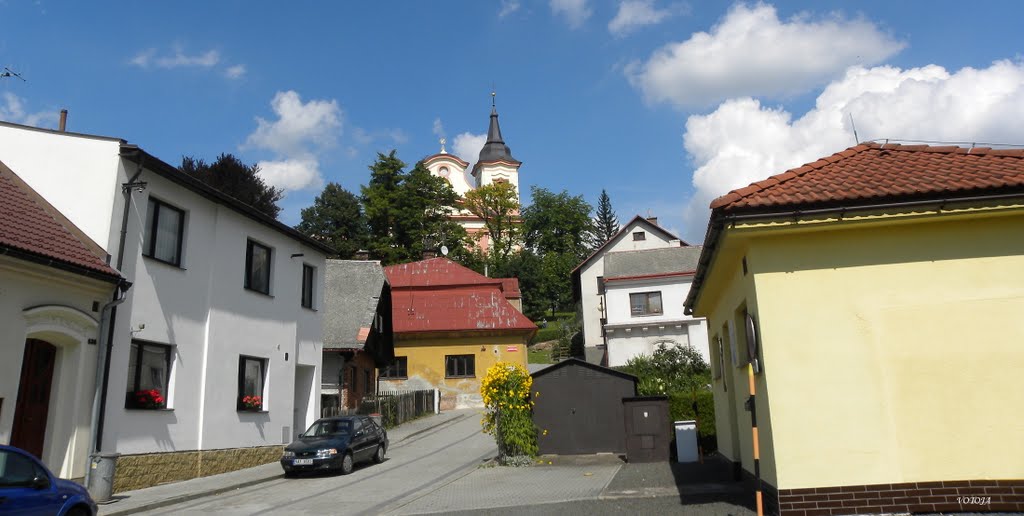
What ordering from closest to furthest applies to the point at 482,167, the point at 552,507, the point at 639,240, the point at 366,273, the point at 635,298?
the point at 552,507 → the point at 366,273 → the point at 635,298 → the point at 639,240 → the point at 482,167

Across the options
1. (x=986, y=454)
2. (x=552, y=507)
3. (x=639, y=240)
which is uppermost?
(x=639, y=240)

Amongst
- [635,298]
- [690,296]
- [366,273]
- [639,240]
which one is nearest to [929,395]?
[690,296]

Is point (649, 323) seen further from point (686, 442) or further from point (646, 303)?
point (686, 442)

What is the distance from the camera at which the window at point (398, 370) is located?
1526 inches

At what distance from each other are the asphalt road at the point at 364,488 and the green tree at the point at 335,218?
42.8 m

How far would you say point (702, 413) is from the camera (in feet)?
64.0

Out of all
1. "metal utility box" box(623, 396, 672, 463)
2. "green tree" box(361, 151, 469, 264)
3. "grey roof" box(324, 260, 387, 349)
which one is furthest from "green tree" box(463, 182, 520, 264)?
"metal utility box" box(623, 396, 672, 463)

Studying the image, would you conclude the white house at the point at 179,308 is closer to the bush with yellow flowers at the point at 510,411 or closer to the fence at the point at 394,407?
the fence at the point at 394,407

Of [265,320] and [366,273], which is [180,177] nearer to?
[265,320]

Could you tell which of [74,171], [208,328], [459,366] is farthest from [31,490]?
[459,366]

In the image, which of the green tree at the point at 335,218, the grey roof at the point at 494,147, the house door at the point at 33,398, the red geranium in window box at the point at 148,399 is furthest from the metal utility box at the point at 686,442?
the grey roof at the point at 494,147

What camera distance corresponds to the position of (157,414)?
1471 centimetres

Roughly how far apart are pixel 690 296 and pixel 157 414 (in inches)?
459

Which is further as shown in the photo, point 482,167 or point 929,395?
point 482,167
